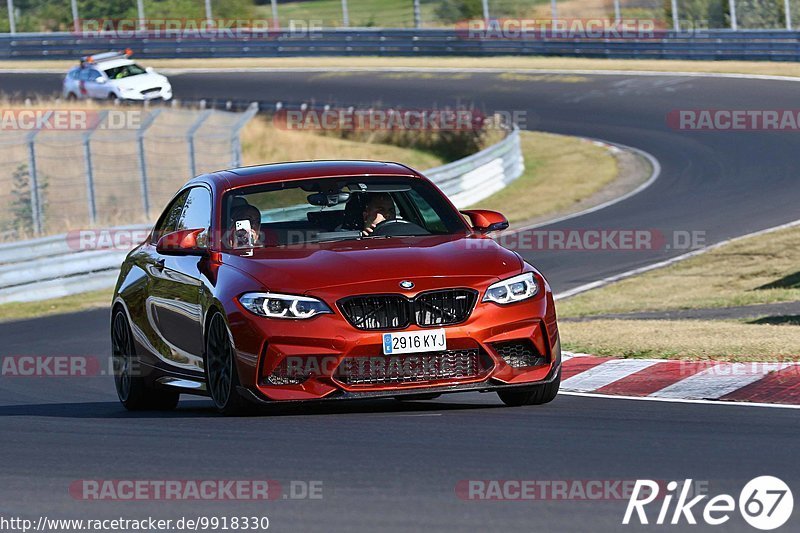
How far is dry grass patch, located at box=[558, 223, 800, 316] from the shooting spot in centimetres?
1567

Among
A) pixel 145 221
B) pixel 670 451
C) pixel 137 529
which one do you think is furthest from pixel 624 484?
pixel 145 221

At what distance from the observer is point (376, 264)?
806cm

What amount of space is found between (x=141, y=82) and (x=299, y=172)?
1385 inches

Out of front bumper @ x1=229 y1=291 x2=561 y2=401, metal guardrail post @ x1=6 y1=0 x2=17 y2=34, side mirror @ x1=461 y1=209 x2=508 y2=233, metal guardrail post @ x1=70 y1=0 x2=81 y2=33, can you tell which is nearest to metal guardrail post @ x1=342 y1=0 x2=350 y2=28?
metal guardrail post @ x1=70 y1=0 x2=81 y2=33

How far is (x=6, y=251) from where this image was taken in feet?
64.3

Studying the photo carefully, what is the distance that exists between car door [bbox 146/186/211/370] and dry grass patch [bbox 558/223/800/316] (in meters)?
6.60

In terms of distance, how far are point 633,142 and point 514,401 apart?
2314 centimetres

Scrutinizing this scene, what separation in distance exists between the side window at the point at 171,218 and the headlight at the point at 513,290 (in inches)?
106

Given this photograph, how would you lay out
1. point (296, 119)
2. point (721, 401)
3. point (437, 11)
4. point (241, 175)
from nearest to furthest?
point (721, 401), point (241, 175), point (296, 119), point (437, 11)

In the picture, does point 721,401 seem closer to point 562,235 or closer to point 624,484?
point 624,484

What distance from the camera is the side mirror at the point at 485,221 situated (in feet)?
29.9

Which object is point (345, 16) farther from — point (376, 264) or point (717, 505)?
point (717, 505)
